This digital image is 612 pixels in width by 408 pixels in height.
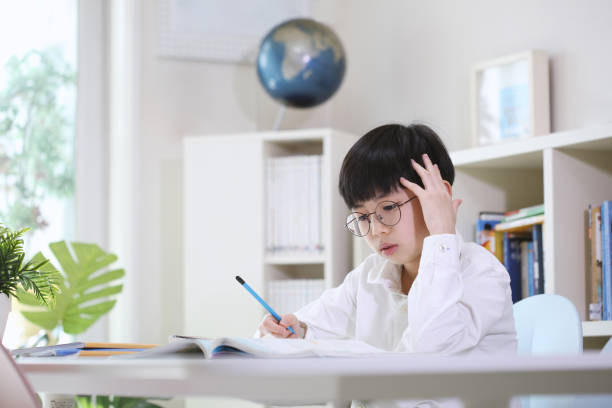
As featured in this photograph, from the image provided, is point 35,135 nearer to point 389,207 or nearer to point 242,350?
point 389,207

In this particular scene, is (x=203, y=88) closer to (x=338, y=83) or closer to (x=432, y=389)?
(x=338, y=83)

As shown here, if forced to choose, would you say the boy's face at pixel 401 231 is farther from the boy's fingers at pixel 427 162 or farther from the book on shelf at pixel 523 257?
the book on shelf at pixel 523 257

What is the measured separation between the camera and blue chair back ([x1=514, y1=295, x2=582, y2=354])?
3.90 feet

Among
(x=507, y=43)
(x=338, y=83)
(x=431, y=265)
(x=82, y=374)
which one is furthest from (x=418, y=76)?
(x=82, y=374)

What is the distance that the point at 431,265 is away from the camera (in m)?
1.15

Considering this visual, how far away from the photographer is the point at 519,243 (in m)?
1.99

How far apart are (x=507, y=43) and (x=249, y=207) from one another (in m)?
1.01

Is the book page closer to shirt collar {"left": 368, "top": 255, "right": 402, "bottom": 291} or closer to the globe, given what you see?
shirt collar {"left": 368, "top": 255, "right": 402, "bottom": 291}

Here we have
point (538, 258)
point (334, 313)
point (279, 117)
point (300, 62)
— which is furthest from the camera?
point (279, 117)

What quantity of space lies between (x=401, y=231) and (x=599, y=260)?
0.63 metres

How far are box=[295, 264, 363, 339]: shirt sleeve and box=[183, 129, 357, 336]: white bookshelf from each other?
104 centimetres

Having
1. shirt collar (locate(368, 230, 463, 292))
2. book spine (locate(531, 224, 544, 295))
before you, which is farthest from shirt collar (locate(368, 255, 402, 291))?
book spine (locate(531, 224, 544, 295))

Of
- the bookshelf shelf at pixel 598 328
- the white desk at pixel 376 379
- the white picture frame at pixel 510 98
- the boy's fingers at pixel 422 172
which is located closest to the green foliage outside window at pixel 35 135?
the white picture frame at pixel 510 98

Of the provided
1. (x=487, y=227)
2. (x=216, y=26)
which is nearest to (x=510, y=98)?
(x=487, y=227)
